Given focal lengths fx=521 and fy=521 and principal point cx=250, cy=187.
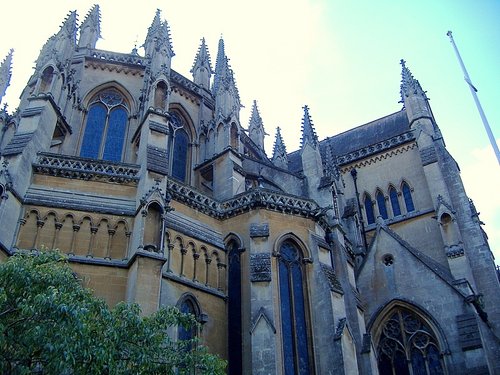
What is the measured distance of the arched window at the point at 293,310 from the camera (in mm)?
17469

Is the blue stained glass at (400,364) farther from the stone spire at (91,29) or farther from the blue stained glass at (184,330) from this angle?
the stone spire at (91,29)

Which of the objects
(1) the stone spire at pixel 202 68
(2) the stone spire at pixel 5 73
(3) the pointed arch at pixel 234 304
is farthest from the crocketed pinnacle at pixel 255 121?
(3) the pointed arch at pixel 234 304

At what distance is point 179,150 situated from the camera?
2516 centimetres

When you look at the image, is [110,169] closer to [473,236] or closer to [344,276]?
[344,276]

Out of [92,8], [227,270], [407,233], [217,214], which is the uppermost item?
[92,8]

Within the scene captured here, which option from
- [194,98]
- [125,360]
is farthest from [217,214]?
[125,360]

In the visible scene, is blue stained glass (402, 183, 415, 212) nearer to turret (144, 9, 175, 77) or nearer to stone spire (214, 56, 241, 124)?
stone spire (214, 56, 241, 124)

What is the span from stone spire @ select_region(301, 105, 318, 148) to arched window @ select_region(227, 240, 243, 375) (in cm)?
817

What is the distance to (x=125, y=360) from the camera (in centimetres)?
1032

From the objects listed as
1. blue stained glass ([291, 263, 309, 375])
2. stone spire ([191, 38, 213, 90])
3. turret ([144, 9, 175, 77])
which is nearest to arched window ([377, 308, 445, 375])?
blue stained glass ([291, 263, 309, 375])

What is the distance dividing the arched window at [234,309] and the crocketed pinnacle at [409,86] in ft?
60.2

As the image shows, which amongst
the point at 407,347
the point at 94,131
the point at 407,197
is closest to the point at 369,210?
the point at 407,197

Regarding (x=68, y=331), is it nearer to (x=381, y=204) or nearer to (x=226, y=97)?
(x=226, y=97)

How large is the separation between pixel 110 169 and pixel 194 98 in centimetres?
933
